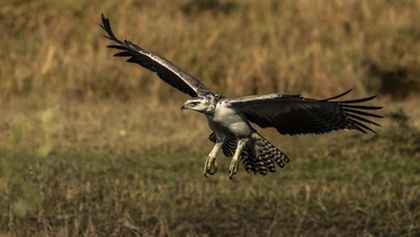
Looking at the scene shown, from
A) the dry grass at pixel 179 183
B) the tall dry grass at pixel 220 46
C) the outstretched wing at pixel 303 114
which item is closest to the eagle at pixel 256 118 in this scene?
the outstretched wing at pixel 303 114

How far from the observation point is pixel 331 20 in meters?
14.2

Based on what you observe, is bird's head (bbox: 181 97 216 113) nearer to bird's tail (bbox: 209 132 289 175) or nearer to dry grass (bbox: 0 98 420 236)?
bird's tail (bbox: 209 132 289 175)

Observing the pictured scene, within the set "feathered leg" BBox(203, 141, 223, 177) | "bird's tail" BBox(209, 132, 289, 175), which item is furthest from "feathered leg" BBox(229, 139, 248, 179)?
"bird's tail" BBox(209, 132, 289, 175)

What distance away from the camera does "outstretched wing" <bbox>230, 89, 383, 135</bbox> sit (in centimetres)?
717

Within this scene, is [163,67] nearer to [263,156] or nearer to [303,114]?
[263,156]

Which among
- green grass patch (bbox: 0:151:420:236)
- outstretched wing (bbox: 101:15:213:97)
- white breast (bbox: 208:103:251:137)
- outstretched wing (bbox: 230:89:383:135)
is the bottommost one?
green grass patch (bbox: 0:151:420:236)

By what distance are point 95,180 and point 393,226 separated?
2368 mm

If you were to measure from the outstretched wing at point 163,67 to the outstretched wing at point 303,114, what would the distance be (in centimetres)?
34

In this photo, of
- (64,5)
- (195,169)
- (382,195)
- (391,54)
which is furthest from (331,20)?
(382,195)

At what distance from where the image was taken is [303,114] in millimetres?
7441

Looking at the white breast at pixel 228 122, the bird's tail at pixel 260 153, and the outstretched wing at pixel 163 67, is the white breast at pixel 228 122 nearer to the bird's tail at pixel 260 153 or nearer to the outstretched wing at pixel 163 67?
the outstretched wing at pixel 163 67

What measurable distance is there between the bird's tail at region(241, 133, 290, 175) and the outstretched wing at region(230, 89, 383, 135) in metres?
0.22

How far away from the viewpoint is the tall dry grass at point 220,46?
1314 cm

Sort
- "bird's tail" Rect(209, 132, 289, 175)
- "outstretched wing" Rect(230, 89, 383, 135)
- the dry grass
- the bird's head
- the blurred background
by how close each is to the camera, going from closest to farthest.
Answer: the bird's head, "outstretched wing" Rect(230, 89, 383, 135), "bird's tail" Rect(209, 132, 289, 175), the dry grass, the blurred background
